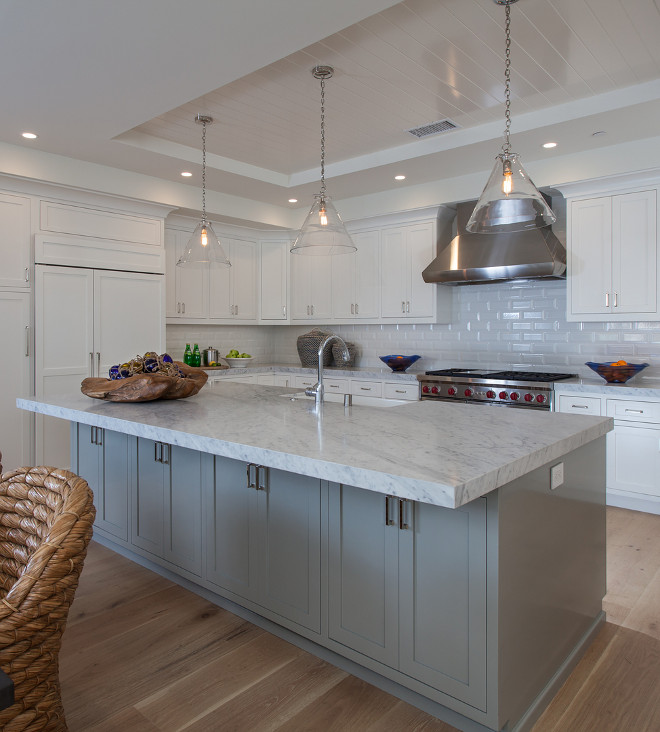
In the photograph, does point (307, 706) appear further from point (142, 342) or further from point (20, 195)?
point (20, 195)

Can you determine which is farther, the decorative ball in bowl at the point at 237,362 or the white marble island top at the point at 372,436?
the decorative ball in bowl at the point at 237,362

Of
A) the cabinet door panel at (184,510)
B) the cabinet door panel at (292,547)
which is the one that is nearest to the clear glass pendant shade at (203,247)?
the cabinet door panel at (184,510)

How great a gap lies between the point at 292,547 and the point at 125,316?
10.9ft

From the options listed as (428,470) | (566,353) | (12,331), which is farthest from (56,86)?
(566,353)

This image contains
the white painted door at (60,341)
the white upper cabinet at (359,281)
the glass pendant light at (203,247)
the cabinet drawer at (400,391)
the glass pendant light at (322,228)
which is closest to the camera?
the glass pendant light at (322,228)

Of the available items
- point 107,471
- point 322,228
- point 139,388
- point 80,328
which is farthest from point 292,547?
point 80,328

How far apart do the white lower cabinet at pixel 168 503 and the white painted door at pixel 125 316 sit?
207 cm

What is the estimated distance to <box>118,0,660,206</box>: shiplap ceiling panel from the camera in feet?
8.86

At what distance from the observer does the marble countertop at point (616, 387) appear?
3855 millimetres

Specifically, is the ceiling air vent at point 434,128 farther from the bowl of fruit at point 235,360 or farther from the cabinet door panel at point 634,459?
the bowl of fruit at point 235,360

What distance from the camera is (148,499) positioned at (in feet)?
9.62

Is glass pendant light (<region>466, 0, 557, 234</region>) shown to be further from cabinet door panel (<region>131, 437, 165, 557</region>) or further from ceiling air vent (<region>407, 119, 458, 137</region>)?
cabinet door panel (<region>131, 437, 165, 557</region>)

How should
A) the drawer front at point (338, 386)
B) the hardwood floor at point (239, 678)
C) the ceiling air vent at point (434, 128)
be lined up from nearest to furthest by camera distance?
the hardwood floor at point (239, 678)
the ceiling air vent at point (434, 128)
the drawer front at point (338, 386)

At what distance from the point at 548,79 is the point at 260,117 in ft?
6.13
